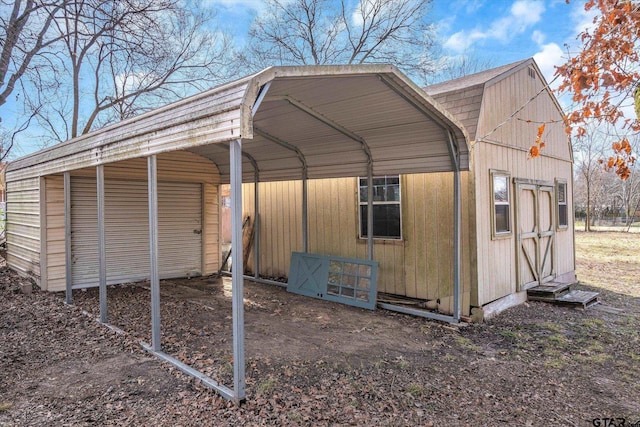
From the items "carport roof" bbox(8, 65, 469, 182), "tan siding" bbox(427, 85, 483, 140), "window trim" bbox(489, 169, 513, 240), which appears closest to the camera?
"carport roof" bbox(8, 65, 469, 182)

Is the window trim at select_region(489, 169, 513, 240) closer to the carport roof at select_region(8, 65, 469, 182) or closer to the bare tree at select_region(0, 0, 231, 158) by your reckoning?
the carport roof at select_region(8, 65, 469, 182)

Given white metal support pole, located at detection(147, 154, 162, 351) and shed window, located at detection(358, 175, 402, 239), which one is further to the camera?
shed window, located at detection(358, 175, 402, 239)

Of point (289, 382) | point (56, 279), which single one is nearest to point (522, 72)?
point (289, 382)

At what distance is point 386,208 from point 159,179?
479cm

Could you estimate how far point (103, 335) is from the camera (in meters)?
4.79

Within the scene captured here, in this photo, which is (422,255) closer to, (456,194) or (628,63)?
(456,194)

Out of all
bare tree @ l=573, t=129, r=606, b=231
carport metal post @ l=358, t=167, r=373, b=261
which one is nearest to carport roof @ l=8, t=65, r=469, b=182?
carport metal post @ l=358, t=167, r=373, b=261

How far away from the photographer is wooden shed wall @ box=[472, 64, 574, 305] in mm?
5629

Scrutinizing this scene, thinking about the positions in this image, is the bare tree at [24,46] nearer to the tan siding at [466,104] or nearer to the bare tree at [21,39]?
the bare tree at [21,39]

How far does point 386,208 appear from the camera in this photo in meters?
6.46

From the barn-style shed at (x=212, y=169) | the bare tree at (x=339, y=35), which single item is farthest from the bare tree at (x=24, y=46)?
the bare tree at (x=339, y=35)

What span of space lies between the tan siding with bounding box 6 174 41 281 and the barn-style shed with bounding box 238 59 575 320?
4626 mm

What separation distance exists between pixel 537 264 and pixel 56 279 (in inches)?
353

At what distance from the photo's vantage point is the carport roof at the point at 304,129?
3.24 meters
